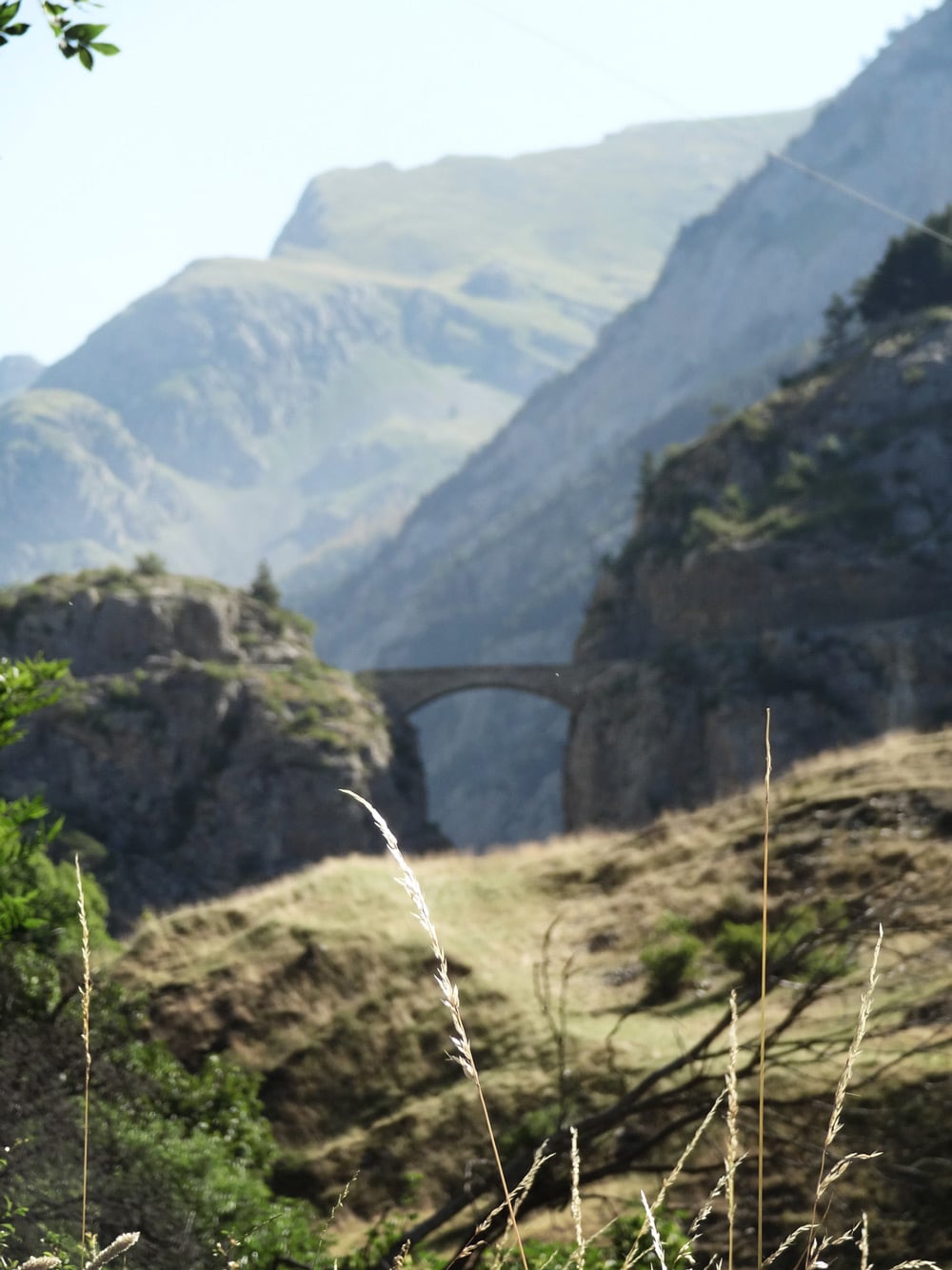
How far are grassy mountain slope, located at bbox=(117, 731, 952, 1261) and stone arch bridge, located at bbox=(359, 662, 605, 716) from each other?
5684 centimetres

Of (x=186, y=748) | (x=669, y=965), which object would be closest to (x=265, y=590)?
(x=186, y=748)

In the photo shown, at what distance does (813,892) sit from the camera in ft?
63.7

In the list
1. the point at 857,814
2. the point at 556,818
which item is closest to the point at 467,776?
the point at 556,818

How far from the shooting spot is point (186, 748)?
263 feet

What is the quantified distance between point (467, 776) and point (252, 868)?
102832 mm

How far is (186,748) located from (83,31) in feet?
253

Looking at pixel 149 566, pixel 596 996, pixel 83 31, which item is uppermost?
pixel 83 31

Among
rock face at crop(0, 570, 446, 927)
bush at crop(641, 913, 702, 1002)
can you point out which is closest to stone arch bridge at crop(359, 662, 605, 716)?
rock face at crop(0, 570, 446, 927)

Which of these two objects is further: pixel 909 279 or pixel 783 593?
pixel 909 279

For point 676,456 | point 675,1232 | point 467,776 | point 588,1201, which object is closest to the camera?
point 675,1232

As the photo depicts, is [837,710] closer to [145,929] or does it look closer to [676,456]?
[676,456]

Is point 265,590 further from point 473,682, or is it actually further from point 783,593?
point 783,593

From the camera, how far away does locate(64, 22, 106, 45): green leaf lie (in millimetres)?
5254

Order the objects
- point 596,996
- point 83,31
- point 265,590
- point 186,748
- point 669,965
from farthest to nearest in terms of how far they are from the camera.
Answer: point 265,590
point 186,748
point 596,996
point 669,965
point 83,31
